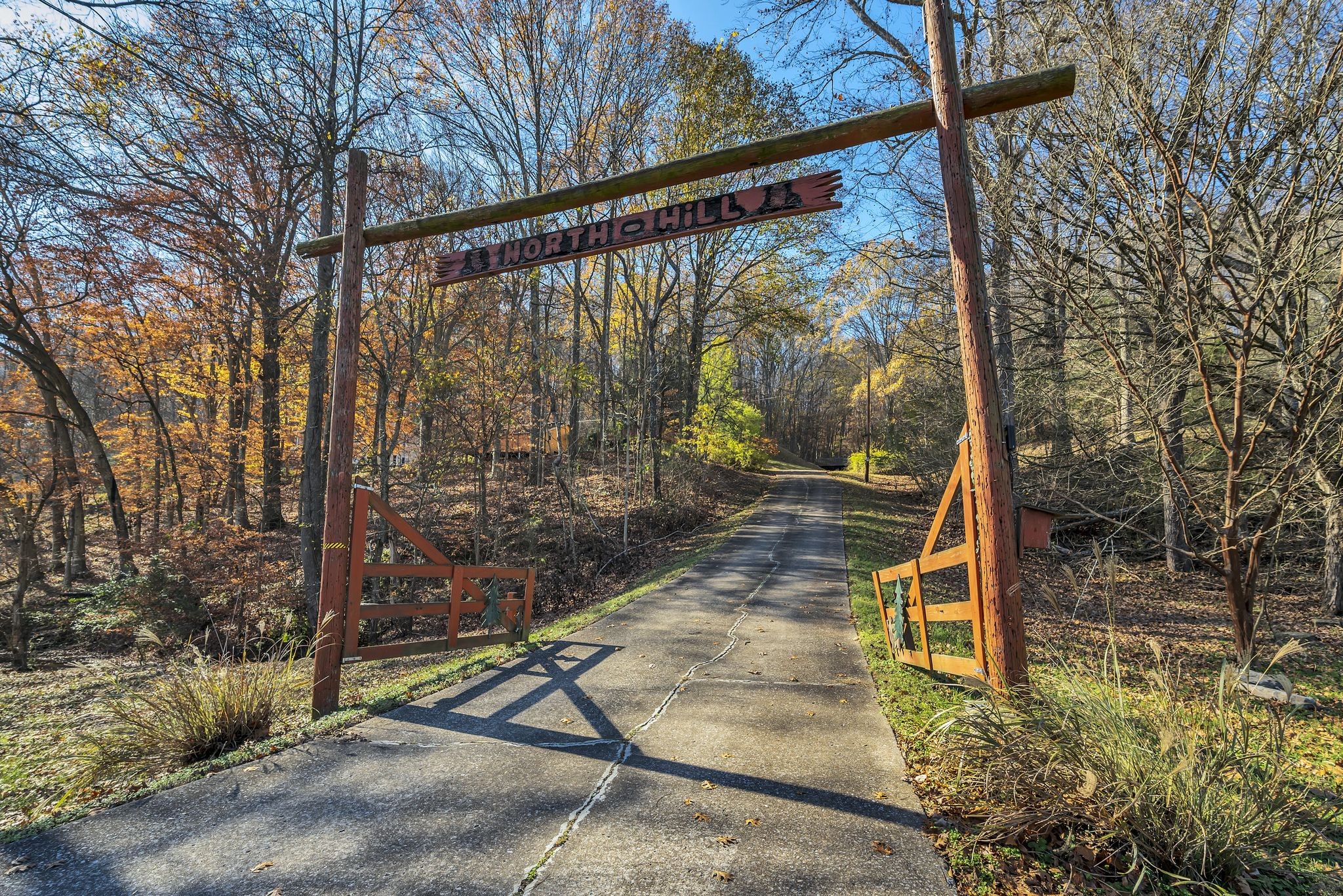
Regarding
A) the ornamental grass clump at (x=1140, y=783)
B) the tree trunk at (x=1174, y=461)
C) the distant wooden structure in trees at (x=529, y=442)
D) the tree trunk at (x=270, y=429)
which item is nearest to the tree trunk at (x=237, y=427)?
the tree trunk at (x=270, y=429)

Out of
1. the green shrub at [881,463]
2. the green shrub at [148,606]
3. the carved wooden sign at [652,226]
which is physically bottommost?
the green shrub at [148,606]

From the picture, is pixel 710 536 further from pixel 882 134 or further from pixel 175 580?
pixel 882 134

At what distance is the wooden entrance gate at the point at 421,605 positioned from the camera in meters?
4.88

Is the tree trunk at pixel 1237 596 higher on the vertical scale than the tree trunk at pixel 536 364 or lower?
lower

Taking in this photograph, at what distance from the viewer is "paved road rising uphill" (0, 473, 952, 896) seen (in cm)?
248

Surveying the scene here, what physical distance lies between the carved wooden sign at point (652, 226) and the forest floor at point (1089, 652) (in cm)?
280

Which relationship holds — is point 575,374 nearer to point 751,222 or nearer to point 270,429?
point 270,429

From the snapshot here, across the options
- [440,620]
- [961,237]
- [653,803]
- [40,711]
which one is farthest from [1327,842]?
[440,620]

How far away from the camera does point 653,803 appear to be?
3.08 meters

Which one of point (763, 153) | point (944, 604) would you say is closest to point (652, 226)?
point (763, 153)

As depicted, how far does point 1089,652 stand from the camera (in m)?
6.69

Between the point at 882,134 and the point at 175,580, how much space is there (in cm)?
1269

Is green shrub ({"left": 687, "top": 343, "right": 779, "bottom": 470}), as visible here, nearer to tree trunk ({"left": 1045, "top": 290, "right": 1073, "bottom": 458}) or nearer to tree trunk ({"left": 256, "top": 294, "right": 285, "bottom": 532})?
tree trunk ({"left": 1045, "top": 290, "right": 1073, "bottom": 458})

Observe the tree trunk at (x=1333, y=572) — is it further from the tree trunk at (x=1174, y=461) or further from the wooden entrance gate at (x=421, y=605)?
the wooden entrance gate at (x=421, y=605)
